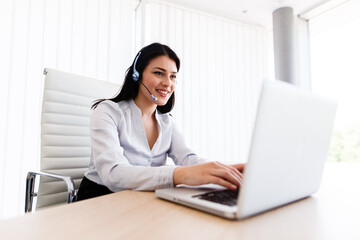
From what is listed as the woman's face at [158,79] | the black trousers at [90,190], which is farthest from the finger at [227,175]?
the woman's face at [158,79]

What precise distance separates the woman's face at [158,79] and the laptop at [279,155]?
2.71 feet

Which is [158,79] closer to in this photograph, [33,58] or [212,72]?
[33,58]

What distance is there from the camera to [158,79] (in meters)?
1.42

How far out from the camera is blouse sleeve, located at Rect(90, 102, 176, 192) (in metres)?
0.77

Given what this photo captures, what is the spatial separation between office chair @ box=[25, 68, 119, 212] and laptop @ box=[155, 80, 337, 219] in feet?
2.68

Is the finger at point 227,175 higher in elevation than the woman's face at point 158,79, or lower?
lower

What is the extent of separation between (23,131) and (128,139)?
1.43 metres

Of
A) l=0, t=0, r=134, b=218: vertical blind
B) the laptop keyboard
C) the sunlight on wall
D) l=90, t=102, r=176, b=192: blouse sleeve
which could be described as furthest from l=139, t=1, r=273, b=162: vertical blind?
the laptop keyboard

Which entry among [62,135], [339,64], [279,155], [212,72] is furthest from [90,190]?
[339,64]

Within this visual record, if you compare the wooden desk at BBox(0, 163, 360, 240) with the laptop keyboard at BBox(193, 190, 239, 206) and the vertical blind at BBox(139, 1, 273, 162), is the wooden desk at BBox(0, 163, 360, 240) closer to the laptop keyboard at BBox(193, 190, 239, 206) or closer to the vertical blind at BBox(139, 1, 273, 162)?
the laptop keyboard at BBox(193, 190, 239, 206)

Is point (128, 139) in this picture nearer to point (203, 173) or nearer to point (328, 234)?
point (203, 173)

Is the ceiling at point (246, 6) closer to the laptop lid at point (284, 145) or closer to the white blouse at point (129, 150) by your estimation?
the white blouse at point (129, 150)

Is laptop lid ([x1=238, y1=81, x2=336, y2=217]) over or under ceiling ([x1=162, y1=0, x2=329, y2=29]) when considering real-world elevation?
under

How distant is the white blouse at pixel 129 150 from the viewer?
0.79 m
